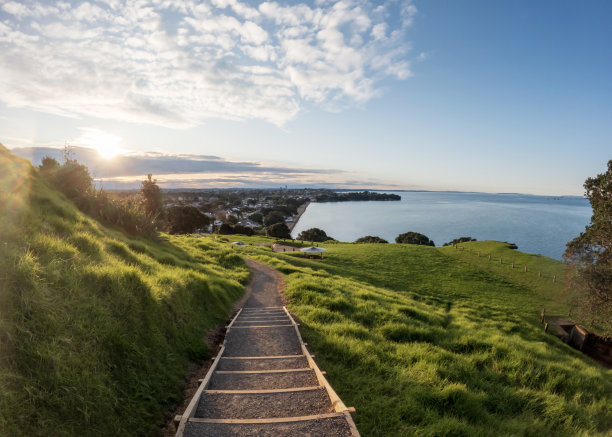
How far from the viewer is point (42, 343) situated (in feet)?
13.3

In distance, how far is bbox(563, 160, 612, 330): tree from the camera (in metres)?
19.8

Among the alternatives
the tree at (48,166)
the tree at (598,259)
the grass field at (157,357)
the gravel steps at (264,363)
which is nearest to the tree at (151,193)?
the tree at (48,166)

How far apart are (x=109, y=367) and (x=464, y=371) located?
7566mm

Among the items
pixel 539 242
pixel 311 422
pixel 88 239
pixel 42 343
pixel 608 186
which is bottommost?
pixel 539 242

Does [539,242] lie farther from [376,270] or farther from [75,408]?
[75,408]

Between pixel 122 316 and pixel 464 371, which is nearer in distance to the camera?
pixel 122 316

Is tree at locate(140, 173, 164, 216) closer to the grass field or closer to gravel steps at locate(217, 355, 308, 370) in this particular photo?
the grass field

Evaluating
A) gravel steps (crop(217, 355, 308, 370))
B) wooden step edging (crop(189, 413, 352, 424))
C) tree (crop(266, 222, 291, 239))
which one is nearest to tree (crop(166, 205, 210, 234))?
tree (crop(266, 222, 291, 239))

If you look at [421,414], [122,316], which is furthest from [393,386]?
[122,316]

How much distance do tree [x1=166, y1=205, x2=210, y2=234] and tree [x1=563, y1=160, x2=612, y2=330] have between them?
60915mm

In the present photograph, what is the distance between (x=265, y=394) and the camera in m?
5.12

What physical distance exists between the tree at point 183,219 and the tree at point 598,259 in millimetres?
60915

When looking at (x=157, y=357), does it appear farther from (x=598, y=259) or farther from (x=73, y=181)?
(x=598, y=259)

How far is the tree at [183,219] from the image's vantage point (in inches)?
2349
